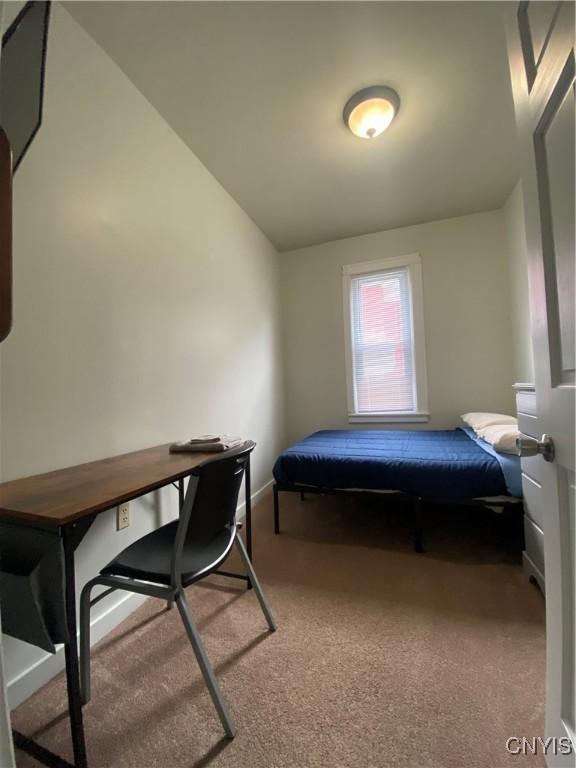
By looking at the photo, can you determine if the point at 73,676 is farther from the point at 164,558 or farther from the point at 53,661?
the point at 53,661

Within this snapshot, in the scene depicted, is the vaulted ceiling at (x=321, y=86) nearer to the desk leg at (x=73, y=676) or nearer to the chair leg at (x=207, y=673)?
the desk leg at (x=73, y=676)

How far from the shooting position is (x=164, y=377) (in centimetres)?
188

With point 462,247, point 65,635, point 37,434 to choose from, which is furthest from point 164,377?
point 462,247

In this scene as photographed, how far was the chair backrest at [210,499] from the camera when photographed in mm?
1004

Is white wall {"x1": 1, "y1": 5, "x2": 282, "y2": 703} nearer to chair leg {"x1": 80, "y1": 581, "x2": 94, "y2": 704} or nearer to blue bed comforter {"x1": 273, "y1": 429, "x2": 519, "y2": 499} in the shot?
chair leg {"x1": 80, "y1": 581, "x2": 94, "y2": 704}

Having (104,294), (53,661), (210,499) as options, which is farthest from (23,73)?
(53,661)

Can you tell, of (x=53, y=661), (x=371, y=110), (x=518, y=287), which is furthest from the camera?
(x=518, y=287)

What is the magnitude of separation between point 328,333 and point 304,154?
5.83ft

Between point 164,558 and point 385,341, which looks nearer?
point 164,558

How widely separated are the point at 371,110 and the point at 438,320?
6.59ft

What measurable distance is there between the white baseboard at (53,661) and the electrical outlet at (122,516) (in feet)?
1.06

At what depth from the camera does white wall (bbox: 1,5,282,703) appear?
3.96ft

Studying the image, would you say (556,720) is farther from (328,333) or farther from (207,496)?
(328,333)

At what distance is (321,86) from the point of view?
1766 millimetres
